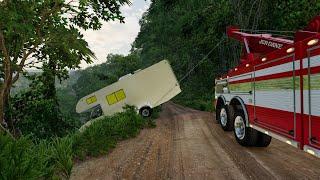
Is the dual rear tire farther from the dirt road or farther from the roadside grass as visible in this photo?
the roadside grass

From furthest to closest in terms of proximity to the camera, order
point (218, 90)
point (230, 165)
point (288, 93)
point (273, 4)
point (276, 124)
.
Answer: point (273, 4) → point (218, 90) → point (230, 165) → point (276, 124) → point (288, 93)

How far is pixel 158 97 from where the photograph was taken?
1772 centimetres

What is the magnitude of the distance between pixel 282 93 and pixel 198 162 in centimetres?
247

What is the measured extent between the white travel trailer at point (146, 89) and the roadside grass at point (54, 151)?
6671 mm

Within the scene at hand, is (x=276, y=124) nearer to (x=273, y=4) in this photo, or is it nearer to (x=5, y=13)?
(x=5, y=13)

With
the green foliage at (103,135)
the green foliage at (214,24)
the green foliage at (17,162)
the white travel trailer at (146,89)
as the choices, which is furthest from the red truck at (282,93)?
the white travel trailer at (146,89)

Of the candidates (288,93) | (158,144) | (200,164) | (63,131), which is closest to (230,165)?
(200,164)

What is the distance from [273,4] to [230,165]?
13.1m

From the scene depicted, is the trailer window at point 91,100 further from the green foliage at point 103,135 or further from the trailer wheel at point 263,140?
Result: the trailer wheel at point 263,140

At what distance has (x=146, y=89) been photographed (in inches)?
696

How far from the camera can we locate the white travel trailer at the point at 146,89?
57.7 feet

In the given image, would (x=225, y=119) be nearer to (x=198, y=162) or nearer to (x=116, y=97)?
(x=198, y=162)

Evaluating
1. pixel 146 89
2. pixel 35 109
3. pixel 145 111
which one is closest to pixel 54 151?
pixel 35 109

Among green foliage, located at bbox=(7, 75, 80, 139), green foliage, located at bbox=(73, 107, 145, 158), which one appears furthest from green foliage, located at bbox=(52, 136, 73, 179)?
green foliage, located at bbox=(7, 75, 80, 139)
